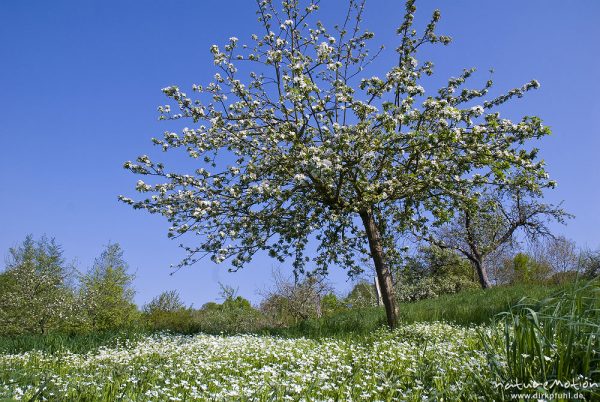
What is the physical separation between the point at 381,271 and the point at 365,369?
5.97 metres

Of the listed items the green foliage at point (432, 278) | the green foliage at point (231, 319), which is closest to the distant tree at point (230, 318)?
the green foliage at point (231, 319)

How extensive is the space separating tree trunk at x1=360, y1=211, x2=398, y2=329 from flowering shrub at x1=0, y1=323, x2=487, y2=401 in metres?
2.57

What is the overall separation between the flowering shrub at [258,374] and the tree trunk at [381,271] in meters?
2.57

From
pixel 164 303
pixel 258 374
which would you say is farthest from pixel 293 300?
pixel 258 374

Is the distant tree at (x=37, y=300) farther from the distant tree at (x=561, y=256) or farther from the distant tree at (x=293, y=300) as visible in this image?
the distant tree at (x=561, y=256)

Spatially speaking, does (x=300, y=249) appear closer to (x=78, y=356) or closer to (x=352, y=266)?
(x=352, y=266)

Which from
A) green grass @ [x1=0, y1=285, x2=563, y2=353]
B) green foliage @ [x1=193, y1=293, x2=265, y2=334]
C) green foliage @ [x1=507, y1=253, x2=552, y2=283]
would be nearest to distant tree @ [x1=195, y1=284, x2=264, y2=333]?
green foliage @ [x1=193, y1=293, x2=265, y2=334]

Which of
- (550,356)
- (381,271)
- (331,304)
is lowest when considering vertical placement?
(550,356)

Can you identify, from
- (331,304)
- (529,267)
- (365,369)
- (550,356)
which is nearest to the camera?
(550,356)

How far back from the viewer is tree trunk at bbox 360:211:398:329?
1181cm

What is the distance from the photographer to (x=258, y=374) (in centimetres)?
620

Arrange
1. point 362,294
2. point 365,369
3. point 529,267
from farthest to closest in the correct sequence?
point 362,294
point 529,267
point 365,369

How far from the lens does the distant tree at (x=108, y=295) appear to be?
21578 millimetres

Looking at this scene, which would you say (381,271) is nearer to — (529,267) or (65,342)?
(65,342)
